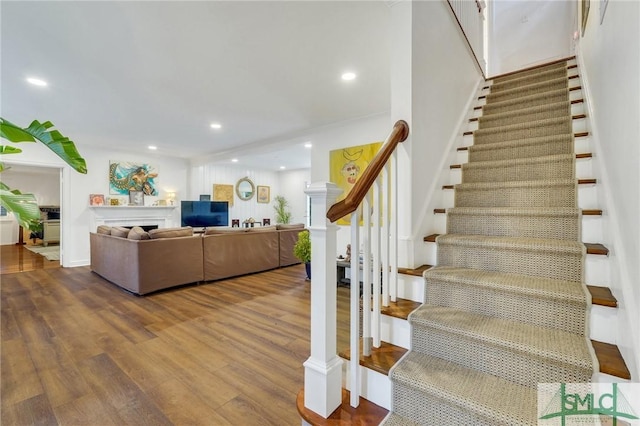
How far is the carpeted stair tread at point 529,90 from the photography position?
2.77 m

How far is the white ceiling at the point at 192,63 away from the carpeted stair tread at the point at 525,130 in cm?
115

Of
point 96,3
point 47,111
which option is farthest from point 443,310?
point 47,111

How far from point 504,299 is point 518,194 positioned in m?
0.86

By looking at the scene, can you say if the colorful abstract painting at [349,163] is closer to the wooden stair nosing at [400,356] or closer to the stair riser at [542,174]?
the stair riser at [542,174]

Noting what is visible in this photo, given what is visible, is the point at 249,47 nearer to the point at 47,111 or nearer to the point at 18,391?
the point at 18,391

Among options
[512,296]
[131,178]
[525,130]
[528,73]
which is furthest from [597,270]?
[131,178]

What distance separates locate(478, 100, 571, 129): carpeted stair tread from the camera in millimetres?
2412

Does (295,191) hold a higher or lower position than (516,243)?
higher

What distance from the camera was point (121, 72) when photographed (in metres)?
2.85

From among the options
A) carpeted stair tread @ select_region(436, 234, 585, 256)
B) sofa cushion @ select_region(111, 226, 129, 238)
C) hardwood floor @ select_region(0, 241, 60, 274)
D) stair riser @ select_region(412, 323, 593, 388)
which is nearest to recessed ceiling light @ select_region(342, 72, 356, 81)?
carpeted stair tread @ select_region(436, 234, 585, 256)

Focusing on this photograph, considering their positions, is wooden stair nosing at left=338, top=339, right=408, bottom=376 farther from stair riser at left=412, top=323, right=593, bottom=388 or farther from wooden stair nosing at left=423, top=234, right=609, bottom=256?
wooden stair nosing at left=423, top=234, right=609, bottom=256

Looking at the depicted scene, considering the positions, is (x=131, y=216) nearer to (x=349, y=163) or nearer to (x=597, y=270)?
(x=349, y=163)

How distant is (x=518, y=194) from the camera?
6.22ft

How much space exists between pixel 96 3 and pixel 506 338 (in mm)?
3060
